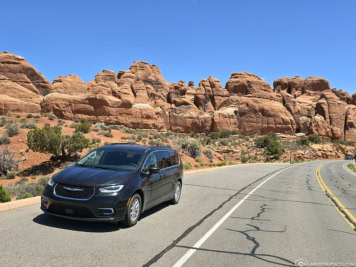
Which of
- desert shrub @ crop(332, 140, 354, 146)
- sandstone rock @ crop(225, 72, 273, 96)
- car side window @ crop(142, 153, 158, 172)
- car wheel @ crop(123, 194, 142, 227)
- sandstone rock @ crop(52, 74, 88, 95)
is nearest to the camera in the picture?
car wheel @ crop(123, 194, 142, 227)

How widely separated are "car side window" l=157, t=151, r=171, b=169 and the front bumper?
2.26 metres

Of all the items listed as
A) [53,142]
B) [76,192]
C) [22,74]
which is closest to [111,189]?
[76,192]

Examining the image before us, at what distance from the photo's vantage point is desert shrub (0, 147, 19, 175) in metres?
17.6

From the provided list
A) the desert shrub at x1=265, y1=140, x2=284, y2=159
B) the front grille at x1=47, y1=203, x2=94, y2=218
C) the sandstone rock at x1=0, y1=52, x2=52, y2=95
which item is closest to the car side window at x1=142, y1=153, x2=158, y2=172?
the front grille at x1=47, y1=203, x2=94, y2=218

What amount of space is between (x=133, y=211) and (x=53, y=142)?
1497 centimetres

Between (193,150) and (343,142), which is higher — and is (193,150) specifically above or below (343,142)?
above

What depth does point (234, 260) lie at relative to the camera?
455 cm

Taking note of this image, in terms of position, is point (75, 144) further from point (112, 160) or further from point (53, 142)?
point (112, 160)

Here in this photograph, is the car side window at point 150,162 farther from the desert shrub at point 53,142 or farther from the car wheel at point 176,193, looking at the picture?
the desert shrub at point 53,142

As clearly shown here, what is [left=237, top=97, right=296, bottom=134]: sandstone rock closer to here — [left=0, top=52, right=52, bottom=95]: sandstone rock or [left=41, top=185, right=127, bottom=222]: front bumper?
[left=0, top=52, right=52, bottom=95]: sandstone rock

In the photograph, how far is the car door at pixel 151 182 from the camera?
21.5 feet

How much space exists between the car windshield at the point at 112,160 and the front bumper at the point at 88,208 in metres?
1.13

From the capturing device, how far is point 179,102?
9144 cm

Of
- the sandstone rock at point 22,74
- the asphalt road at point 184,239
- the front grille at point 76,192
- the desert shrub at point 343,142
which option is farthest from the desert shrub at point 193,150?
the desert shrub at point 343,142
